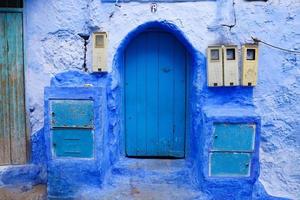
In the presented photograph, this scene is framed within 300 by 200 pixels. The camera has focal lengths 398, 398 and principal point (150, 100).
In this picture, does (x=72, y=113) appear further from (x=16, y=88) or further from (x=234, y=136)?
(x=234, y=136)

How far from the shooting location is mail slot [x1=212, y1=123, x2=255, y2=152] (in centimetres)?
400

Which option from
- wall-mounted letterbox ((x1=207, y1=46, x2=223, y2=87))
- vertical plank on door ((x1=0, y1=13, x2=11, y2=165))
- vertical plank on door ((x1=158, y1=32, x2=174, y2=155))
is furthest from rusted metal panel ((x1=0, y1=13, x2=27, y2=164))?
wall-mounted letterbox ((x1=207, y1=46, x2=223, y2=87))

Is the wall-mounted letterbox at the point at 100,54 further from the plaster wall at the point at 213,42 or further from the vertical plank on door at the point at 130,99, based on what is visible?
the vertical plank on door at the point at 130,99

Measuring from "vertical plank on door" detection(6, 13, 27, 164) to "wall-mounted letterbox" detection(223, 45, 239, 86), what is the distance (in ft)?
7.40

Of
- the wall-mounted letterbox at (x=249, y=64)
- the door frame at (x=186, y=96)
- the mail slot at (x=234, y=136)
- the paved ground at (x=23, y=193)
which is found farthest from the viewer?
the door frame at (x=186, y=96)

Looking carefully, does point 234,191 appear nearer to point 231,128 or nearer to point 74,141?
point 231,128

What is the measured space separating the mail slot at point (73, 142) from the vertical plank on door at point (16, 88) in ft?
2.20

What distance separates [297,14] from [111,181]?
106 inches

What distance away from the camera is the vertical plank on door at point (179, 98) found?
4.63m

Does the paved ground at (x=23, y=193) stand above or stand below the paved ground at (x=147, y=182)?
below

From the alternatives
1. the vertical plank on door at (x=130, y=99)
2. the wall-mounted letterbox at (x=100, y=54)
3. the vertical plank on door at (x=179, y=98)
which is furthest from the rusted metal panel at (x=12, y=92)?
the vertical plank on door at (x=179, y=98)

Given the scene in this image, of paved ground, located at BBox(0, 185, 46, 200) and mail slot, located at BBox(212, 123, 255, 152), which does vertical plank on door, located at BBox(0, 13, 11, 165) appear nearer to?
paved ground, located at BBox(0, 185, 46, 200)

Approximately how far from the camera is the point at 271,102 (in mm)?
4277

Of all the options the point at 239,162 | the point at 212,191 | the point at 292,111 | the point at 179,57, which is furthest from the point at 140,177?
the point at 292,111
